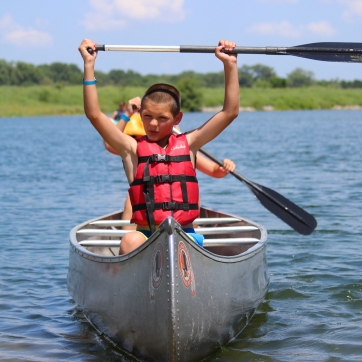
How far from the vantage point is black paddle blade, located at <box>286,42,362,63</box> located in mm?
4840

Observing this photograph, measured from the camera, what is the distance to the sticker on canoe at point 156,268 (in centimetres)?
385

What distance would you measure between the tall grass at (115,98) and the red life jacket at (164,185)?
180 feet

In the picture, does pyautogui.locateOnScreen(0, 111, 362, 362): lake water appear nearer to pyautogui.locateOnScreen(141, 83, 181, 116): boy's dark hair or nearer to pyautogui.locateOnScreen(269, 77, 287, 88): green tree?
pyautogui.locateOnScreen(141, 83, 181, 116): boy's dark hair

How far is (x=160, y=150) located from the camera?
4.26 m

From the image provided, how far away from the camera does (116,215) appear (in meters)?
6.83

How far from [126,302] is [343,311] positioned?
227 centimetres

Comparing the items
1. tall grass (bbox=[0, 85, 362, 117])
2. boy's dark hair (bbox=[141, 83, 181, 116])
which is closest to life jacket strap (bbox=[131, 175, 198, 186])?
boy's dark hair (bbox=[141, 83, 181, 116])

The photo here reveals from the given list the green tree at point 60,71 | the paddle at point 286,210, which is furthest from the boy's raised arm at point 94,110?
the green tree at point 60,71

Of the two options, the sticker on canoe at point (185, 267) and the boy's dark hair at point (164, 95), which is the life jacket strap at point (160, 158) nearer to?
the boy's dark hair at point (164, 95)

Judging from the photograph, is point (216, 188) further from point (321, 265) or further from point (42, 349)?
point (42, 349)

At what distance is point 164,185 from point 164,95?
1.77ft

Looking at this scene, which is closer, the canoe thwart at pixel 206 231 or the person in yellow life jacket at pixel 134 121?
the canoe thwart at pixel 206 231

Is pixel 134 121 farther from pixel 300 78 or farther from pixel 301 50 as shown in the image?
pixel 300 78

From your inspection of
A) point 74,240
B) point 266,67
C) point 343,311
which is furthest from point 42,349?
point 266,67
